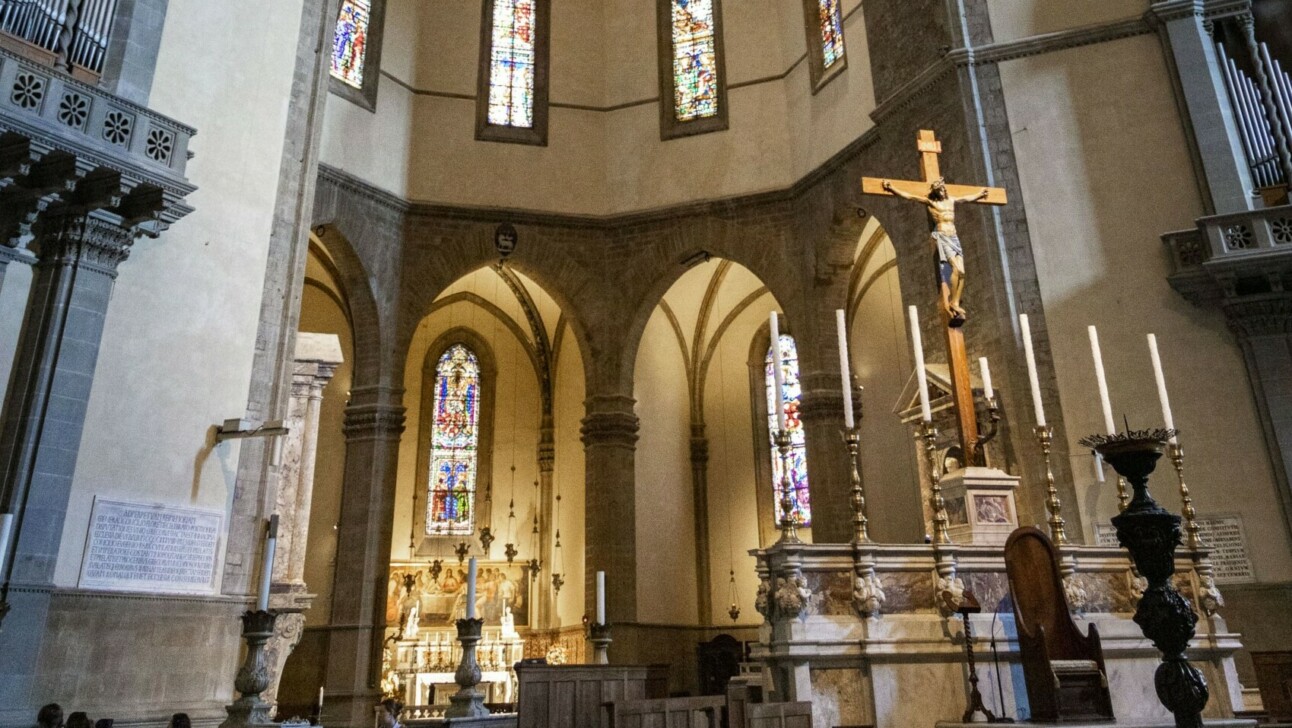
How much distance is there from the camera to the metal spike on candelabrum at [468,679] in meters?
6.39

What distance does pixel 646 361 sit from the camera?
17.8 metres

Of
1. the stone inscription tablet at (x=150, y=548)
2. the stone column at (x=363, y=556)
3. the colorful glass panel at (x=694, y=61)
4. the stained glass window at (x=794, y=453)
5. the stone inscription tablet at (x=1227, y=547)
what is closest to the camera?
the stone inscription tablet at (x=150, y=548)

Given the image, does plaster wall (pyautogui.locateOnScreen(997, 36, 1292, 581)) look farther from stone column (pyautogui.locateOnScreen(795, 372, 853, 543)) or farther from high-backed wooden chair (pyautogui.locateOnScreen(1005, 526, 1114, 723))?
stone column (pyautogui.locateOnScreen(795, 372, 853, 543))

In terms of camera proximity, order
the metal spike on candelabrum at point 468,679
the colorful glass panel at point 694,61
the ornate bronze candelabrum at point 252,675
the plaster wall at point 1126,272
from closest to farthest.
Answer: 1. the ornate bronze candelabrum at point 252,675
2. the metal spike on candelabrum at point 468,679
3. the plaster wall at point 1126,272
4. the colorful glass panel at point 694,61

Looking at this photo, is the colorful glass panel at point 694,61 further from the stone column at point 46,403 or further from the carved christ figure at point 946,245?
the stone column at point 46,403

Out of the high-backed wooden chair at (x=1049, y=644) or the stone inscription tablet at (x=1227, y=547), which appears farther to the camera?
the stone inscription tablet at (x=1227, y=547)

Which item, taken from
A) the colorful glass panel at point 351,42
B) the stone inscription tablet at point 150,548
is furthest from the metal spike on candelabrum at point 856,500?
the colorful glass panel at point 351,42

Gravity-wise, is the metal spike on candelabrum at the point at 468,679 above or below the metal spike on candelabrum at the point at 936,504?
below

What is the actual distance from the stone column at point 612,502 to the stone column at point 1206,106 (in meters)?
9.21

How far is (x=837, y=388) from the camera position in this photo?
1463cm

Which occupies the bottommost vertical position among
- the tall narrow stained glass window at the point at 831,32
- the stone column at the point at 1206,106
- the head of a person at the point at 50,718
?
the head of a person at the point at 50,718

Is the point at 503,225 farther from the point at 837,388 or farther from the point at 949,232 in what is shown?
the point at 949,232

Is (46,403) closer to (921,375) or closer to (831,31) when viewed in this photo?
(921,375)

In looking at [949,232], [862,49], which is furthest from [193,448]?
[862,49]
